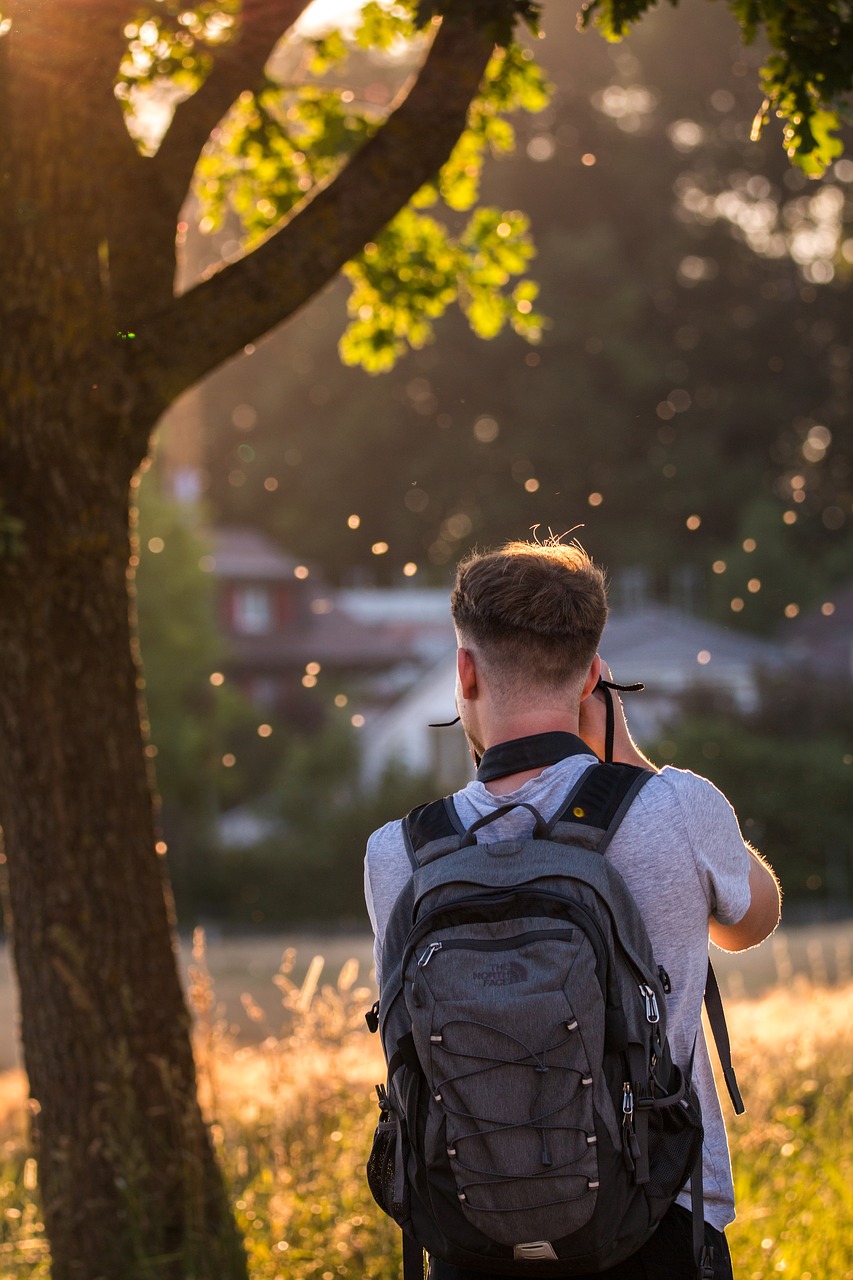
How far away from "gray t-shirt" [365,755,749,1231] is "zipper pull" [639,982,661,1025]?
0.28ft

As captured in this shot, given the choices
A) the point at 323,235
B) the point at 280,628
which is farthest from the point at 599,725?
the point at 280,628

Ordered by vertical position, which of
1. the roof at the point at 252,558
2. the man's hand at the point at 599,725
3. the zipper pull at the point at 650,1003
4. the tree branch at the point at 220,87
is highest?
the tree branch at the point at 220,87

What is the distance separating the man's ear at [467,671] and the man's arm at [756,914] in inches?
18.9

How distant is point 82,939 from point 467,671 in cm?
225

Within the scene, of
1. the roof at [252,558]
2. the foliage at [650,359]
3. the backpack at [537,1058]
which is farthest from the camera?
the roof at [252,558]

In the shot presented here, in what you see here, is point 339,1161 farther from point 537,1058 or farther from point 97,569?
point 537,1058

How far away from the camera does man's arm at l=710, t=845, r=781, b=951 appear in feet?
6.66

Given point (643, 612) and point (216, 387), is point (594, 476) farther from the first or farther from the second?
point (216, 387)

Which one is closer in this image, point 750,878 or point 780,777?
point 750,878

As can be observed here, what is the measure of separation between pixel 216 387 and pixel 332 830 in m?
20.1

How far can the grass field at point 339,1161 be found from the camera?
12.5 feet

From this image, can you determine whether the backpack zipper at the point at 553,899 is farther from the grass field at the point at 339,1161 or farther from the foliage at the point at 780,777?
the foliage at the point at 780,777

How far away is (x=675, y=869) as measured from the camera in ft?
6.33

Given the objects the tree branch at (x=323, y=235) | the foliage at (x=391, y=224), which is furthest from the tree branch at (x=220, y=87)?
the foliage at (x=391, y=224)
